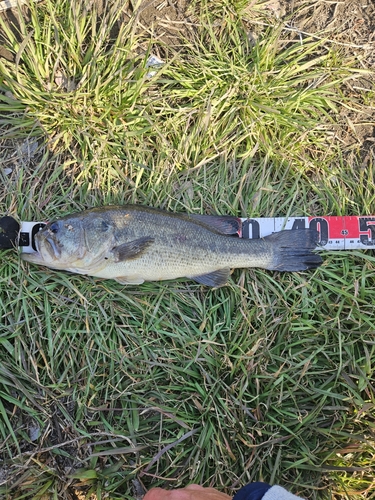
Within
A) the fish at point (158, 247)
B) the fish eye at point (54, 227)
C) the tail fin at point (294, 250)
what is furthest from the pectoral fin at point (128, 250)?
the tail fin at point (294, 250)

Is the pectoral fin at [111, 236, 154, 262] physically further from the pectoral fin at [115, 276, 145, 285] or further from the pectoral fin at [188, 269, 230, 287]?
the pectoral fin at [188, 269, 230, 287]

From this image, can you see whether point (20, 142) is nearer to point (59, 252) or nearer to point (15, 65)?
point (15, 65)

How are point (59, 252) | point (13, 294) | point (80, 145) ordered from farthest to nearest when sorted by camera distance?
point (80, 145) → point (13, 294) → point (59, 252)

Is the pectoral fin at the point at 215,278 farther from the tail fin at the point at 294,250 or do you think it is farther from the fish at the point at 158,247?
the tail fin at the point at 294,250

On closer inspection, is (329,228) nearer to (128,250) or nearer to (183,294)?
(183,294)

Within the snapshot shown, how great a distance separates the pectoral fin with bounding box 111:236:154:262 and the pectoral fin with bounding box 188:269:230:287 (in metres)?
0.55

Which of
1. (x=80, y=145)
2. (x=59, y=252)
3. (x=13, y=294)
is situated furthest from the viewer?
(x=80, y=145)

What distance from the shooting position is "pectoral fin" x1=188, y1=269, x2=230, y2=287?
3.45 m

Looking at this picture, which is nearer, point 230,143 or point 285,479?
point 285,479

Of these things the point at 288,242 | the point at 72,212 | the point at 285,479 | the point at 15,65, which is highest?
the point at 15,65

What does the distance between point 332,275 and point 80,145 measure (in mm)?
2685

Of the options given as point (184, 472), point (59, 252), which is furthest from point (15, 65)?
point (184, 472)

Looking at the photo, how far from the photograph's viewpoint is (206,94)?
3783 millimetres

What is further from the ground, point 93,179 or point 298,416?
point 93,179
